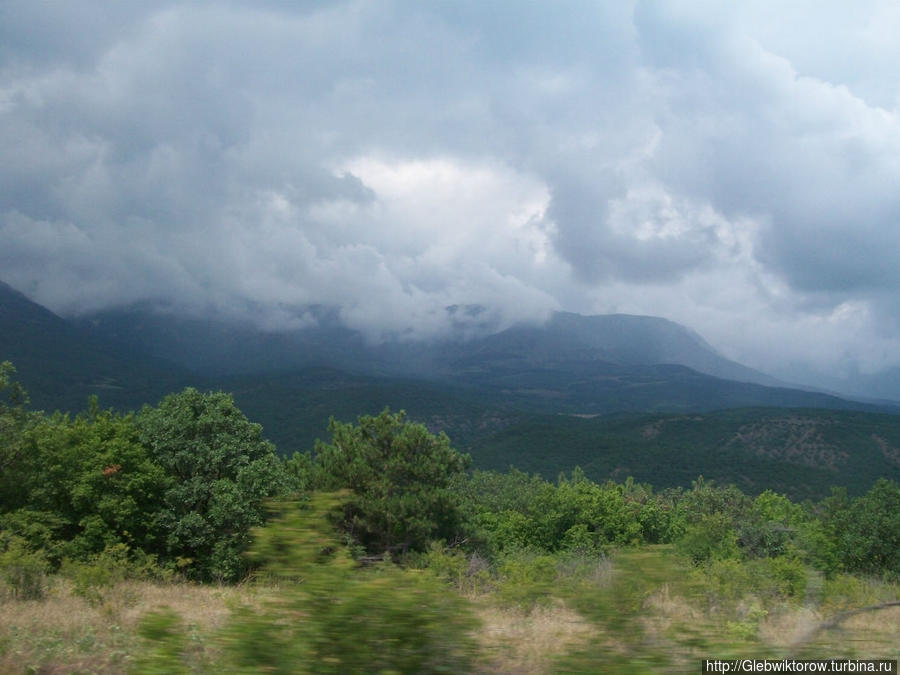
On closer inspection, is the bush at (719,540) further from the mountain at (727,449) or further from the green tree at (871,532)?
the mountain at (727,449)

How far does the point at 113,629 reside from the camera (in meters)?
7.05

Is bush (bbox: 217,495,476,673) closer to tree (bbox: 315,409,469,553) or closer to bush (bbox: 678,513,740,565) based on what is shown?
tree (bbox: 315,409,469,553)

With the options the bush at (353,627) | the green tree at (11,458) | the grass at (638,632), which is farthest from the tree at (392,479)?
the bush at (353,627)

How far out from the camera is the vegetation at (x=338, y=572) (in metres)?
3.58

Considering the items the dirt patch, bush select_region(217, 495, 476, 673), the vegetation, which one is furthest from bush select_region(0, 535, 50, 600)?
the dirt patch

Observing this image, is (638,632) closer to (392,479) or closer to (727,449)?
(392,479)

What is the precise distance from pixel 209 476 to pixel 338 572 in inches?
805

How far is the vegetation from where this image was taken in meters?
3.58

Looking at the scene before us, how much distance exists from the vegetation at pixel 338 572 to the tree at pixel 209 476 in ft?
0.27

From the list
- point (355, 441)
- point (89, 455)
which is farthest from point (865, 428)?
point (89, 455)

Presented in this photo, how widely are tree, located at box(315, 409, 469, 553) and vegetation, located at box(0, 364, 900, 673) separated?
87mm

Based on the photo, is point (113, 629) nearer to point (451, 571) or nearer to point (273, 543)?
point (273, 543)

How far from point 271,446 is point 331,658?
2230cm

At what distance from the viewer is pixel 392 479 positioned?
79.0 ft
